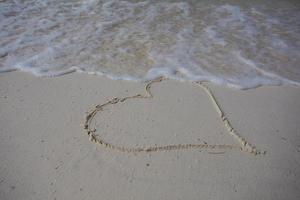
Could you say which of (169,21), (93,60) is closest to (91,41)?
(93,60)

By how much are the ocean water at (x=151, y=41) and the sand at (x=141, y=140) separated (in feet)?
0.86

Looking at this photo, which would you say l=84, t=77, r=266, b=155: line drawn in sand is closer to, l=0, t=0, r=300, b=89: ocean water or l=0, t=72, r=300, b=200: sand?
l=0, t=72, r=300, b=200: sand

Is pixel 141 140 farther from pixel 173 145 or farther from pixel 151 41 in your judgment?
pixel 151 41

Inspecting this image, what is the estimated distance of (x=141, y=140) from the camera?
222cm

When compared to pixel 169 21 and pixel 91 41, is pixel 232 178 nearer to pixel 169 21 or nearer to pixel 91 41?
pixel 91 41

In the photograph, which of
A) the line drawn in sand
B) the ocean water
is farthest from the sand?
the ocean water

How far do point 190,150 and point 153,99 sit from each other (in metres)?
0.69

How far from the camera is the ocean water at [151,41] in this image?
10.3 feet

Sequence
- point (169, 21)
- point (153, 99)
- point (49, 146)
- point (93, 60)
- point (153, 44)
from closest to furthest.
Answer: point (49, 146), point (153, 99), point (93, 60), point (153, 44), point (169, 21)

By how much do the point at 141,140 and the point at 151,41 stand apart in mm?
1856

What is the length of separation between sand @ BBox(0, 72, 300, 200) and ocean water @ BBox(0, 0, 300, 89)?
263 mm

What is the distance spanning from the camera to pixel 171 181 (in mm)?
1903

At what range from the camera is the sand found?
73.1 inches

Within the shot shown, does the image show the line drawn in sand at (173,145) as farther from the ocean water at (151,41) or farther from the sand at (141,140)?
the ocean water at (151,41)
